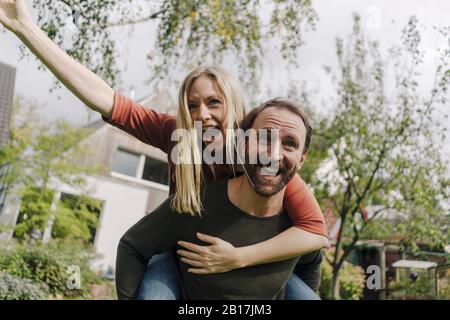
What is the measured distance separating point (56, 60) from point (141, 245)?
1.70ft

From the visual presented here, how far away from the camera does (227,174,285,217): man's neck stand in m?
1.25

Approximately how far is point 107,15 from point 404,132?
659 centimetres

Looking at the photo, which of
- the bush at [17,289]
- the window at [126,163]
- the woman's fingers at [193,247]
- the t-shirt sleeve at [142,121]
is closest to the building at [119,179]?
the window at [126,163]

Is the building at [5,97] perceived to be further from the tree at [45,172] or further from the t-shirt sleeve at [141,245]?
the t-shirt sleeve at [141,245]

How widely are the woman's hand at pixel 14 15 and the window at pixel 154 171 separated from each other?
1548 cm

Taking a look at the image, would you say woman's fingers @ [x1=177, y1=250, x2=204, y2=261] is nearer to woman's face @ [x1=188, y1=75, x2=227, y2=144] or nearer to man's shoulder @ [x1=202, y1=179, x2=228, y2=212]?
man's shoulder @ [x1=202, y1=179, x2=228, y2=212]

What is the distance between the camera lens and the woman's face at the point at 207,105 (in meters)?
1.39

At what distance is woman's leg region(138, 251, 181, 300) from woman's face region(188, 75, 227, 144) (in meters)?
0.36

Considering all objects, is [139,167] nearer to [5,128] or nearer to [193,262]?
[5,128]

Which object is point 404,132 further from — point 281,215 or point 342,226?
point 281,215

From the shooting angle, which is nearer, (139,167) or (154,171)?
(139,167)

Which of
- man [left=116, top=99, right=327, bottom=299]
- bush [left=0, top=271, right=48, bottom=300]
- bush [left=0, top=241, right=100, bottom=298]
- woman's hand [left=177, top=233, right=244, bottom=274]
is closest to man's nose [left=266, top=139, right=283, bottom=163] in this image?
man [left=116, top=99, right=327, bottom=299]

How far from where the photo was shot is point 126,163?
16234 mm

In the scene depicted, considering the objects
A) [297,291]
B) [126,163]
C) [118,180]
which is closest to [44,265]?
[118,180]
